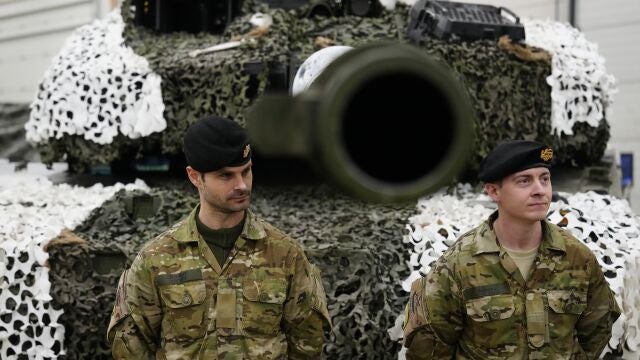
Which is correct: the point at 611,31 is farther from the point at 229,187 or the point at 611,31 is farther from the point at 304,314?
the point at 229,187

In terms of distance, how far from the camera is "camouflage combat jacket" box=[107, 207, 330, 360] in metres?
2.54

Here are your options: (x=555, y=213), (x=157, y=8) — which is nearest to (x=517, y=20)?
(x=555, y=213)

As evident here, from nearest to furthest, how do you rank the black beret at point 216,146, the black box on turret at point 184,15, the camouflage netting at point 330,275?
1. the black beret at point 216,146
2. the camouflage netting at point 330,275
3. the black box on turret at point 184,15

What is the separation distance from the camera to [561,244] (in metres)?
2.57

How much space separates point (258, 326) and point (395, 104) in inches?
46.9

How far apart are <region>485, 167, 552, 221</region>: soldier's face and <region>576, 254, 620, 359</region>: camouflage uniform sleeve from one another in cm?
29

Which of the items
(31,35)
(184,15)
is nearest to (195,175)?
(184,15)

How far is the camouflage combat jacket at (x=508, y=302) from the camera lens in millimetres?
2535

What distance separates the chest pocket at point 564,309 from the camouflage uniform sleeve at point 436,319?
28 centimetres

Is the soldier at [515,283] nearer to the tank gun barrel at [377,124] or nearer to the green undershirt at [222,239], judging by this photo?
the green undershirt at [222,239]

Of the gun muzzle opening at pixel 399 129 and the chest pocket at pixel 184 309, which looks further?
the chest pocket at pixel 184 309

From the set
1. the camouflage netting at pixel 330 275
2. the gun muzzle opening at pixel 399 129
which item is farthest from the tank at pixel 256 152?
the gun muzzle opening at pixel 399 129

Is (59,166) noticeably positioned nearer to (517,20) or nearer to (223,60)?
(223,60)

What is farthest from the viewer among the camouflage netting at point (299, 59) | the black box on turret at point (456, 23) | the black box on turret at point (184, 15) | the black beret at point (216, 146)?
the black box on turret at point (184, 15)
